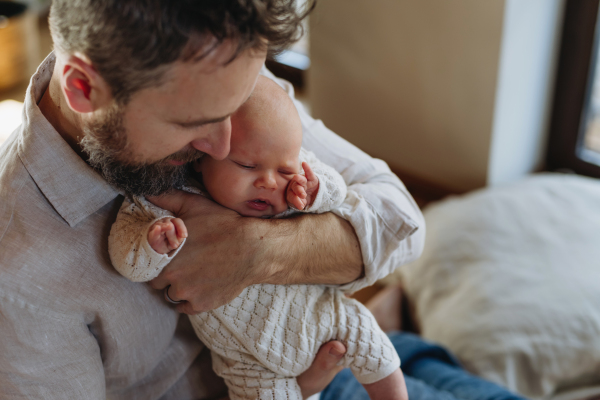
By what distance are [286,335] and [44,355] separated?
36 centimetres

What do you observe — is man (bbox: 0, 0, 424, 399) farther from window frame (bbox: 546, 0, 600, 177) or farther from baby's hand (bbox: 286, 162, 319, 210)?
window frame (bbox: 546, 0, 600, 177)

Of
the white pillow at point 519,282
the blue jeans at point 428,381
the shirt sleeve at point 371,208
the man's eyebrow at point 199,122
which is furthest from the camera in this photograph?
the white pillow at point 519,282

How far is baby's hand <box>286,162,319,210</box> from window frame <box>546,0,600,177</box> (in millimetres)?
1717

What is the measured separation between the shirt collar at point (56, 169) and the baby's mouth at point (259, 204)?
236 millimetres

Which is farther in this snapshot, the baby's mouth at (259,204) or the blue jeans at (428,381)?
the blue jeans at (428,381)

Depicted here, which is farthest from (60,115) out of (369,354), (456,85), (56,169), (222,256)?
(456,85)

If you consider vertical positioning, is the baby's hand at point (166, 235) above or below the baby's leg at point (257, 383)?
above

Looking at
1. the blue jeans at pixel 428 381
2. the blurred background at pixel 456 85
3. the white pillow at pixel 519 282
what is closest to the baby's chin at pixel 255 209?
the blue jeans at pixel 428 381

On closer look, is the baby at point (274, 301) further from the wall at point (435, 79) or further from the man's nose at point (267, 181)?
the wall at point (435, 79)

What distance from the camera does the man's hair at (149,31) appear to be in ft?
2.13

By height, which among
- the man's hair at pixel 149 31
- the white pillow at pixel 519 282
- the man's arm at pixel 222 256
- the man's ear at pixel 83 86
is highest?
the man's hair at pixel 149 31

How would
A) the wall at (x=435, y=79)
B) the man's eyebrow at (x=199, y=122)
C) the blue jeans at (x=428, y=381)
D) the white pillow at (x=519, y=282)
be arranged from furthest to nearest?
the wall at (x=435, y=79) → the white pillow at (x=519, y=282) → the blue jeans at (x=428, y=381) → the man's eyebrow at (x=199, y=122)

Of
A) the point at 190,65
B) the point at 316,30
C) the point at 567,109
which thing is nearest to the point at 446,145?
the point at 567,109

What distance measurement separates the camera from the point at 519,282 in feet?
5.79
